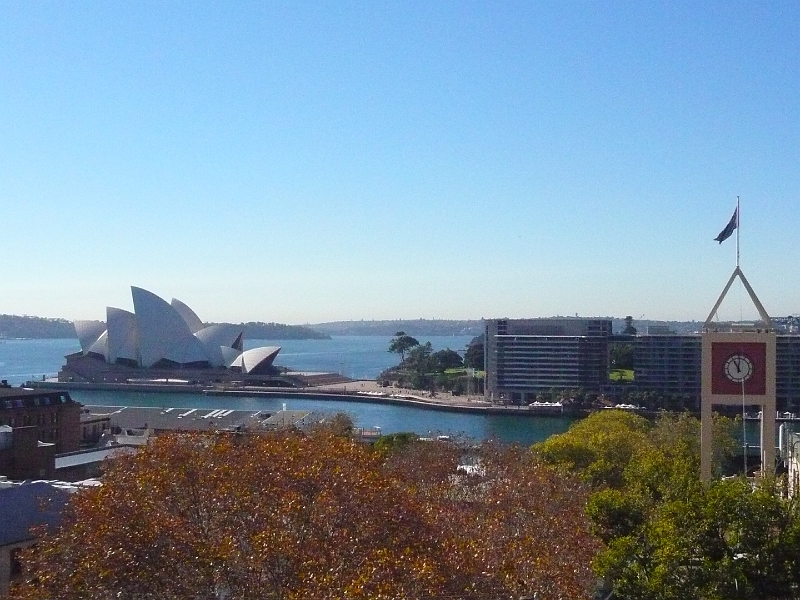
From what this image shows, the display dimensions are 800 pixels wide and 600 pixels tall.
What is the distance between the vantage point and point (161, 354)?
54.0 meters

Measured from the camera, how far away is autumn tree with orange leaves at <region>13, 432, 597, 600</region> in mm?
4730

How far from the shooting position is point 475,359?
60.4 meters

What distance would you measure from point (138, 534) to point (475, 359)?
5585cm

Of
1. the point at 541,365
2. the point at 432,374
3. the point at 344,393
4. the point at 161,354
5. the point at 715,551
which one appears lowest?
the point at 344,393

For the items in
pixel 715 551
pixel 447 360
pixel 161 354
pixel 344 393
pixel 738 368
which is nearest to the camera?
pixel 715 551

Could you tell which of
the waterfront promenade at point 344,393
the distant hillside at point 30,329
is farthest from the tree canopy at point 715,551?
the distant hillside at point 30,329

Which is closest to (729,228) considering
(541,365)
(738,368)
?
(738,368)

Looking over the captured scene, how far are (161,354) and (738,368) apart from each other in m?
47.9

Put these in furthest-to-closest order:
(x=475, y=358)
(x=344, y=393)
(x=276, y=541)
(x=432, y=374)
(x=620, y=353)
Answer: (x=475, y=358) < (x=432, y=374) < (x=620, y=353) < (x=344, y=393) < (x=276, y=541)

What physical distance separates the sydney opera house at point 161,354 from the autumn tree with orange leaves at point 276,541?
4788 centimetres

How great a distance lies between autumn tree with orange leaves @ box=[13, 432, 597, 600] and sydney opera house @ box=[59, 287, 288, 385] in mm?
47880

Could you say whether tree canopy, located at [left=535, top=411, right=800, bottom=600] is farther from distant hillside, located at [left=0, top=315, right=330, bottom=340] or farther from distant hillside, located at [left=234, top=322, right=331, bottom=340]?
distant hillside, located at [left=0, top=315, right=330, bottom=340]

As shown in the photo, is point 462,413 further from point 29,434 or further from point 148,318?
point 29,434

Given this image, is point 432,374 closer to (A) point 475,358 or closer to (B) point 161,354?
(A) point 475,358
